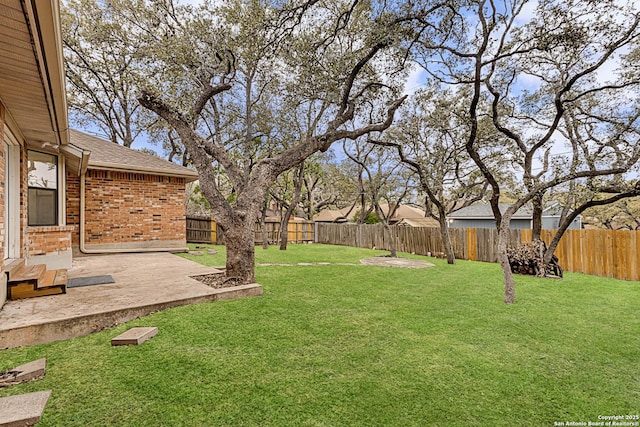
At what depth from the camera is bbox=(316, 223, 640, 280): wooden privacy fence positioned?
25.5 ft

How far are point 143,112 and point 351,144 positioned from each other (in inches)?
419

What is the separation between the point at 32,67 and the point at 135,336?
9.93ft

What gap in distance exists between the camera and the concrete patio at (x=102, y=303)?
3.20 metres

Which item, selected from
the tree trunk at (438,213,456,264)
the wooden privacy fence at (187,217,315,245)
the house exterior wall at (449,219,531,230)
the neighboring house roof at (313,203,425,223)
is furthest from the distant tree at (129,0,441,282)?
the neighboring house roof at (313,203,425,223)

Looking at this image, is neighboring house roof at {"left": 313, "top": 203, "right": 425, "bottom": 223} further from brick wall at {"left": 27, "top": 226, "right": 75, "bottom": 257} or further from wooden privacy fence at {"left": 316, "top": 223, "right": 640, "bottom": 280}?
brick wall at {"left": 27, "top": 226, "right": 75, "bottom": 257}

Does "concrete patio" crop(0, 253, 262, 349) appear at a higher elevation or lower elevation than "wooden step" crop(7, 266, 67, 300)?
lower

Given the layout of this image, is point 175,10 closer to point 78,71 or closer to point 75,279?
point 78,71

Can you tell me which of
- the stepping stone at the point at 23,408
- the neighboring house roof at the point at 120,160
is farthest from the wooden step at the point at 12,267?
the neighboring house roof at the point at 120,160

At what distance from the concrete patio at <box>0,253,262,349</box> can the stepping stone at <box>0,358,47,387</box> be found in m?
0.69

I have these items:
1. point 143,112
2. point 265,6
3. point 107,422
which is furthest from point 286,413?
point 143,112

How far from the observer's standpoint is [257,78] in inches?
483

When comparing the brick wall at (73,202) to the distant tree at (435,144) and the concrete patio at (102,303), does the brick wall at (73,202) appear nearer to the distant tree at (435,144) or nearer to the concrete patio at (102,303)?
the concrete patio at (102,303)

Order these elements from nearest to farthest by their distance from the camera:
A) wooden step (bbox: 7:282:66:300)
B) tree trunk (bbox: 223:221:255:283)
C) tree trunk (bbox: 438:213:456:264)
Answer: wooden step (bbox: 7:282:66:300) → tree trunk (bbox: 223:221:255:283) → tree trunk (bbox: 438:213:456:264)

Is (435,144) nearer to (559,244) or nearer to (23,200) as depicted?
(559,244)
